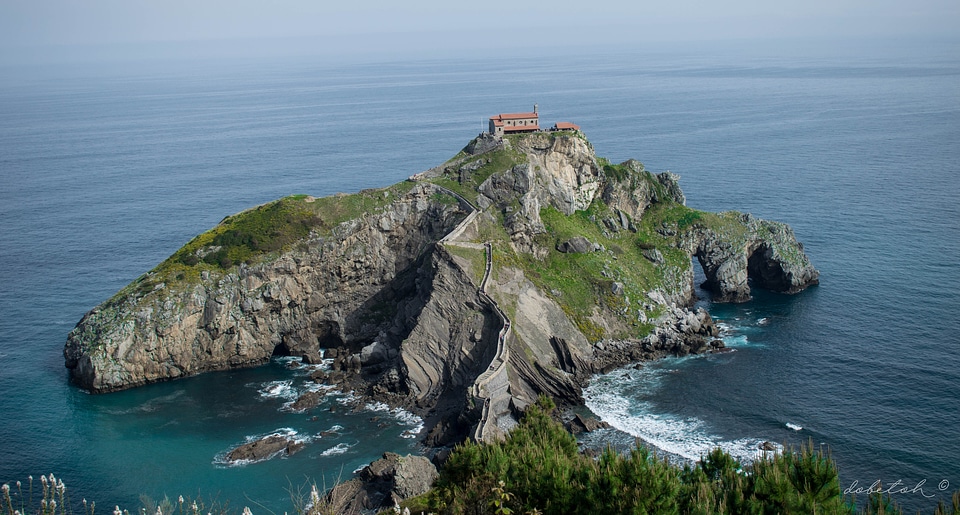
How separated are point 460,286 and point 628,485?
142ft

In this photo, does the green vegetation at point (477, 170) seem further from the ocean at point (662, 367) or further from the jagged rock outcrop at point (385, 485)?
the jagged rock outcrop at point (385, 485)

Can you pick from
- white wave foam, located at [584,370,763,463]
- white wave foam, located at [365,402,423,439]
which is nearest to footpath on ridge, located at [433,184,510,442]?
white wave foam, located at [365,402,423,439]

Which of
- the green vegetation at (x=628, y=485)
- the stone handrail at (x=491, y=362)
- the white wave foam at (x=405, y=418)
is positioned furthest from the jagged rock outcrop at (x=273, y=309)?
the green vegetation at (x=628, y=485)

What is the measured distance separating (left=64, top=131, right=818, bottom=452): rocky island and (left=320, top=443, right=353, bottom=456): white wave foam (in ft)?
13.5

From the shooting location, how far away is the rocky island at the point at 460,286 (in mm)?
74812

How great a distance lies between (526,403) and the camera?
69.2 m

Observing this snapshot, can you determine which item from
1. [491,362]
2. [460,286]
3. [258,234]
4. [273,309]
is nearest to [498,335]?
[491,362]

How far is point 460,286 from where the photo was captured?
78625 millimetres

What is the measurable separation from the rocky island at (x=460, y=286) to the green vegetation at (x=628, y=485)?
21.1 m

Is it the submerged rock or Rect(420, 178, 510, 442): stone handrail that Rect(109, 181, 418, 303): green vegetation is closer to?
Rect(420, 178, 510, 442): stone handrail

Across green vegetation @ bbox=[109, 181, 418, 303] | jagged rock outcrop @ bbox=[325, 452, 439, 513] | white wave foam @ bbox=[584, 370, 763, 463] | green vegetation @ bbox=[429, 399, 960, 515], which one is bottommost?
white wave foam @ bbox=[584, 370, 763, 463]

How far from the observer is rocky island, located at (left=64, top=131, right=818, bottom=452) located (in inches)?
2945

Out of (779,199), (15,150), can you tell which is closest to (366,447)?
(779,199)

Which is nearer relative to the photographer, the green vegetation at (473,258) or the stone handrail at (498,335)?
the stone handrail at (498,335)
